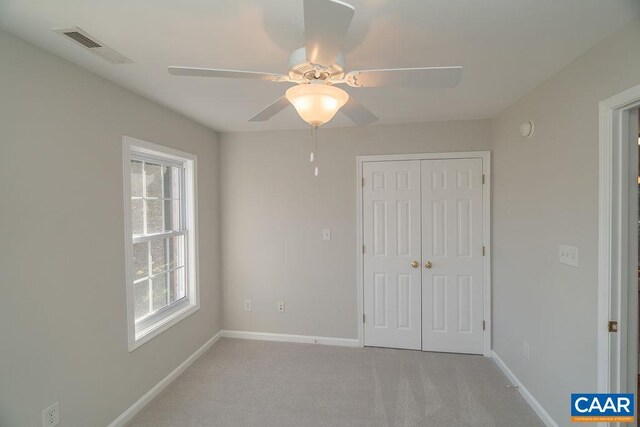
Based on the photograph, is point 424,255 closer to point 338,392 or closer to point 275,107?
point 338,392

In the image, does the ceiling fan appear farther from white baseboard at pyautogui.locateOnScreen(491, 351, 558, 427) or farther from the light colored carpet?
white baseboard at pyautogui.locateOnScreen(491, 351, 558, 427)

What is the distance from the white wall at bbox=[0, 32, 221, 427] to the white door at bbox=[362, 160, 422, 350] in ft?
7.03

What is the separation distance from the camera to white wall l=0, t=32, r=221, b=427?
144 cm

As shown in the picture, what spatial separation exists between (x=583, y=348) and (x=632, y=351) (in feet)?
0.71

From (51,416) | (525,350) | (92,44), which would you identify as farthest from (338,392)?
(92,44)

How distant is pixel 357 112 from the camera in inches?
59.5

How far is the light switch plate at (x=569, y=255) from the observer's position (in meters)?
1.75

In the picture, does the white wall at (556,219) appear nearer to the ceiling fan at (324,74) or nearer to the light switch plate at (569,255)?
the light switch plate at (569,255)

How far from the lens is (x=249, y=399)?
7.64ft

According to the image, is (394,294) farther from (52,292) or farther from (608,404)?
(52,292)

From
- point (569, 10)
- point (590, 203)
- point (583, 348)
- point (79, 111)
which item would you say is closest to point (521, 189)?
point (590, 203)

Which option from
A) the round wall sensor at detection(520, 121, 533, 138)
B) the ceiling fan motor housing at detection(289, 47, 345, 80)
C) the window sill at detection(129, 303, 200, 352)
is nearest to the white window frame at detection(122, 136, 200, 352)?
the window sill at detection(129, 303, 200, 352)

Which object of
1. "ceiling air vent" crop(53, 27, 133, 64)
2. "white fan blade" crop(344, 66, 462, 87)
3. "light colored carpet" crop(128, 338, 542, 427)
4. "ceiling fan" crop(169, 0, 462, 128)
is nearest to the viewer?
"ceiling fan" crop(169, 0, 462, 128)

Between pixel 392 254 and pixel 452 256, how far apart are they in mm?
614
